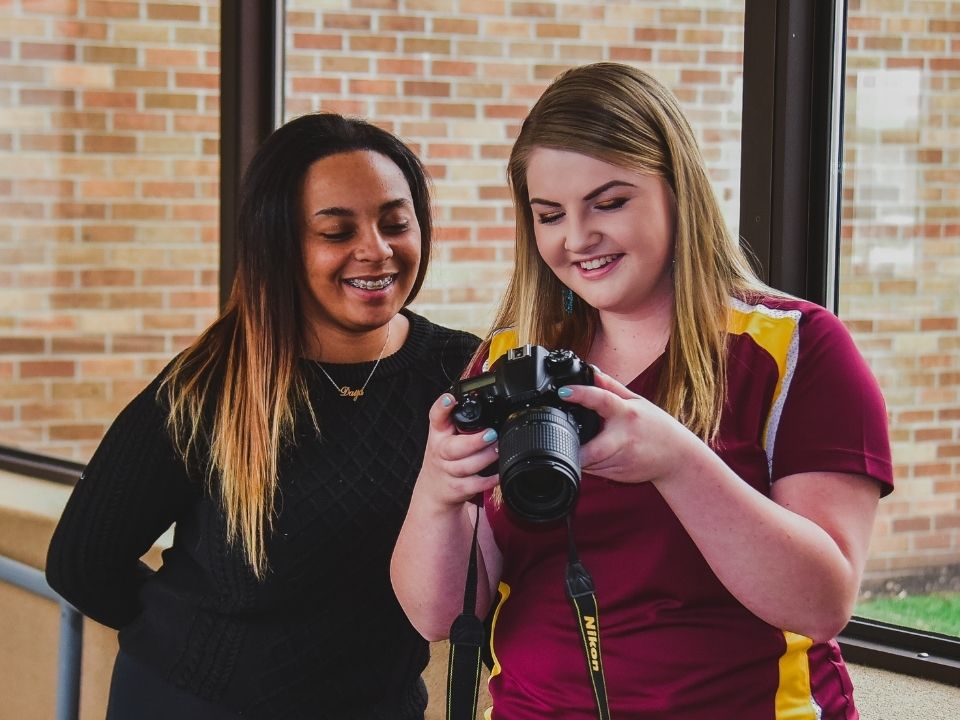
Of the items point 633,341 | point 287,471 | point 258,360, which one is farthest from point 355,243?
point 633,341

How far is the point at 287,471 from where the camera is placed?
1.66 metres

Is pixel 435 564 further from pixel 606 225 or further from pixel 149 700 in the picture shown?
pixel 149 700

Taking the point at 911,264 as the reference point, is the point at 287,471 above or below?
below

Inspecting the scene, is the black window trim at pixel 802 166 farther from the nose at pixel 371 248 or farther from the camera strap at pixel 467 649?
the camera strap at pixel 467 649

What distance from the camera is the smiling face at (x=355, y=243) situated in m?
1.67

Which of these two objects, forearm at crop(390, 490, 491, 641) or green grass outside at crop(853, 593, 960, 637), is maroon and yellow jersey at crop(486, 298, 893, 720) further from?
green grass outside at crop(853, 593, 960, 637)

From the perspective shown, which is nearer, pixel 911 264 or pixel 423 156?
pixel 911 264

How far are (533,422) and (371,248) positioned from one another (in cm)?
72

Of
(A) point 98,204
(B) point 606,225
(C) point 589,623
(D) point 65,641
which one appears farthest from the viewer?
(A) point 98,204

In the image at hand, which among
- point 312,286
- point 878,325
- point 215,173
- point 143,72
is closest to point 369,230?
point 312,286

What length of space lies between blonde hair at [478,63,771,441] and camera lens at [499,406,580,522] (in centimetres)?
18

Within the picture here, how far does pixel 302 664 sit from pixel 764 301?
2.78ft

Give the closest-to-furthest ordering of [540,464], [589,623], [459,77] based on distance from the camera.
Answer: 1. [540,464]
2. [589,623]
3. [459,77]

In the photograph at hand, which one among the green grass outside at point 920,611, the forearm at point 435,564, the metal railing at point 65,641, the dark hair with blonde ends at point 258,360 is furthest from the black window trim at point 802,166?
the metal railing at point 65,641
